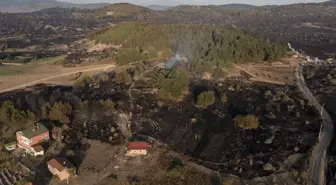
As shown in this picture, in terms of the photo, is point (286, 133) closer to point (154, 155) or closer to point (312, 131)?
point (312, 131)


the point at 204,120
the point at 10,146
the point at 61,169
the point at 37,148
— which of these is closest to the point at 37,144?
the point at 37,148

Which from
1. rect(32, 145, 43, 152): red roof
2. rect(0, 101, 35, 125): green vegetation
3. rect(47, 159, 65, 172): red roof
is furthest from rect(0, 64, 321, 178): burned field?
rect(0, 101, 35, 125): green vegetation

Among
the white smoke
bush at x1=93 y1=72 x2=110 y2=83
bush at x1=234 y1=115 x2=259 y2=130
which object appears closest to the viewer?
bush at x1=234 y1=115 x2=259 y2=130

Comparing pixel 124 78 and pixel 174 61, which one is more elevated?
pixel 174 61

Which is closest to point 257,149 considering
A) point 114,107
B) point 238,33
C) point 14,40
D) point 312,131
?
point 312,131

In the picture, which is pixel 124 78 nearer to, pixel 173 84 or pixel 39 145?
pixel 173 84

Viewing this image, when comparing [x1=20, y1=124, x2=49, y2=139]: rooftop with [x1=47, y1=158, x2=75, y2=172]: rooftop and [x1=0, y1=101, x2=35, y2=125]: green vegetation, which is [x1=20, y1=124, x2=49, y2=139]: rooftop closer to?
[x1=0, y1=101, x2=35, y2=125]: green vegetation
